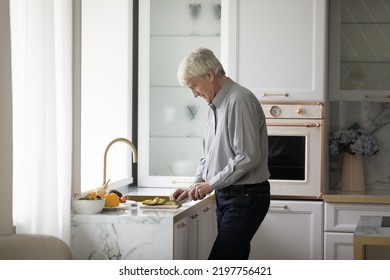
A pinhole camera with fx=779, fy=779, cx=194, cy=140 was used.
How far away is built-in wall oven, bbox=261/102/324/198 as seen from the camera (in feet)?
15.1

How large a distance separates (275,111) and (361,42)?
786 mm

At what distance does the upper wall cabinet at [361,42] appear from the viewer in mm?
4902

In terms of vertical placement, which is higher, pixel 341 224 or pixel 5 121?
pixel 5 121

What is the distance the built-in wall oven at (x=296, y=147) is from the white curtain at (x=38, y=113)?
168cm

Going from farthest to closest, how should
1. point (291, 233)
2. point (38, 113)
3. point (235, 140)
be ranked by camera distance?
1. point (291, 233)
2. point (235, 140)
3. point (38, 113)

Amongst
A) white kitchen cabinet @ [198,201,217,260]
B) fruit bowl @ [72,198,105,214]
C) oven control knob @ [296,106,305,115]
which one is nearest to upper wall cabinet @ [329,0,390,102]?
oven control knob @ [296,106,305,115]

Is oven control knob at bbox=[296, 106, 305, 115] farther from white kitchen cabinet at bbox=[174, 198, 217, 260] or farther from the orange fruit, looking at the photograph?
the orange fruit

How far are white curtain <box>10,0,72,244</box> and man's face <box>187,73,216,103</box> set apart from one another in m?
0.56

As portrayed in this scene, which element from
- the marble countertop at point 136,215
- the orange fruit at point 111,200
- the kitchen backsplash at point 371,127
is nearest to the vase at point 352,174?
the kitchen backsplash at point 371,127

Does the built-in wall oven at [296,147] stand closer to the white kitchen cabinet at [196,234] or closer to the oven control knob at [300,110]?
the oven control knob at [300,110]

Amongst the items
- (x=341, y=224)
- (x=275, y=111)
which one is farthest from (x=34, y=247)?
(x=341, y=224)

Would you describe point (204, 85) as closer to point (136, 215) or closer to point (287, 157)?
point (136, 215)

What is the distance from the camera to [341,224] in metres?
4.61
